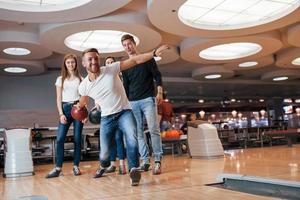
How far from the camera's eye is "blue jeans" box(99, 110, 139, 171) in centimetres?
278

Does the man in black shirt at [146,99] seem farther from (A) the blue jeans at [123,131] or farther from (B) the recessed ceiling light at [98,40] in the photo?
(B) the recessed ceiling light at [98,40]

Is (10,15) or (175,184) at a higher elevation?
(10,15)

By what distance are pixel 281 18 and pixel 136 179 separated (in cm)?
579

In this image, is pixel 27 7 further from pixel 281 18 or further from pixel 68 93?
pixel 281 18

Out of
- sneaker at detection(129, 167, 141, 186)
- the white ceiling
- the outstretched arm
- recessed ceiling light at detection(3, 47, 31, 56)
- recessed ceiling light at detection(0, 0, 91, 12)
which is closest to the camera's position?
the outstretched arm

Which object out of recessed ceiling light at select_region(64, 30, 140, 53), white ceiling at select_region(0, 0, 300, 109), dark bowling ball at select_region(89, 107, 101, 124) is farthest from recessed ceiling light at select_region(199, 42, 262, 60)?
dark bowling ball at select_region(89, 107, 101, 124)

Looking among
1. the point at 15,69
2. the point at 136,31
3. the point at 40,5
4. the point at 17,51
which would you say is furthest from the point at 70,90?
the point at 15,69

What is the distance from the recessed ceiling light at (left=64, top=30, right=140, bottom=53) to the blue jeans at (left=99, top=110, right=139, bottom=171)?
535 cm

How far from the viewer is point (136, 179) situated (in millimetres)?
2648

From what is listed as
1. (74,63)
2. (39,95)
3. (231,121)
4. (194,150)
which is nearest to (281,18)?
(194,150)

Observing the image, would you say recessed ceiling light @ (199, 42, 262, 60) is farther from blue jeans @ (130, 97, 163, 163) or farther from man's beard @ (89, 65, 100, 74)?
man's beard @ (89, 65, 100, 74)

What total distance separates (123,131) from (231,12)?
5.22 m

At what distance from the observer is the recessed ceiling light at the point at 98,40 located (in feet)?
26.7

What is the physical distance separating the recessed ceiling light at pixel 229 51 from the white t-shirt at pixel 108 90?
7.56 m
